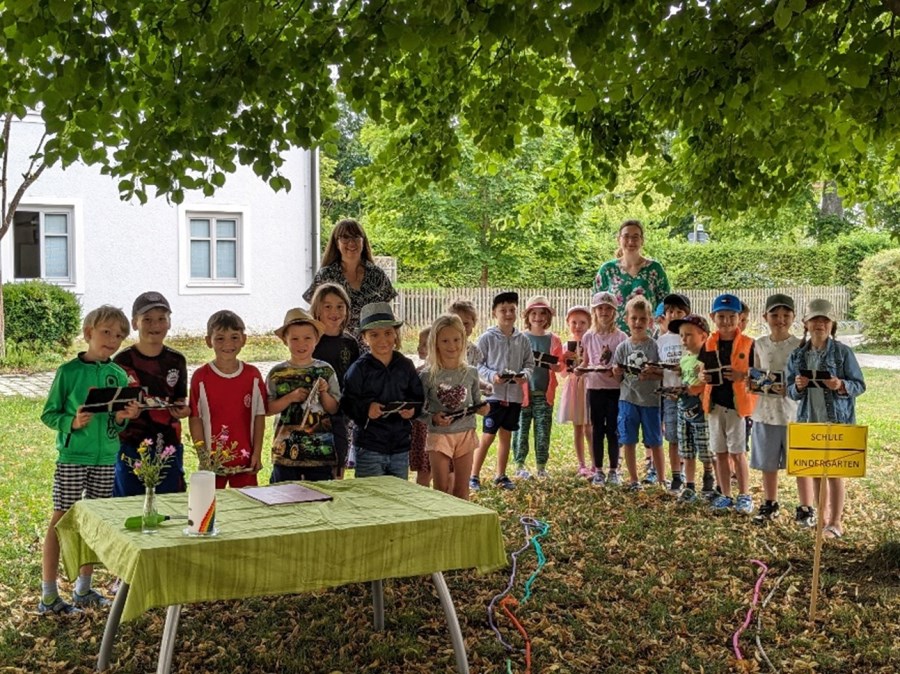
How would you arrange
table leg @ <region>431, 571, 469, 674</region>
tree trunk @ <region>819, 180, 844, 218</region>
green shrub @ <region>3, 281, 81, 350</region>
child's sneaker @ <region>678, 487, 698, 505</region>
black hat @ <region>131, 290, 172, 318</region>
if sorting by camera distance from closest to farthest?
table leg @ <region>431, 571, 469, 674</region>, black hat @ <region>131, 290, 172, 318</region>, child's sneaker @ <region>678, 487, 698, 505</region>, green shrub @ <region>3, 281, 81, 350</region>, tree trunk @ <region>819, 180, 844, 218</region>

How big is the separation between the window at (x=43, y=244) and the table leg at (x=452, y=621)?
1692cm

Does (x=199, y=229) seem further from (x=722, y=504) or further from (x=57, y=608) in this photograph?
(x=57, y=608)

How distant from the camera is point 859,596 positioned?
6.07 metres

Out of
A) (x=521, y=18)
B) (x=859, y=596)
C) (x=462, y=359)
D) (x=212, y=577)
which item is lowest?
(x=859, y=596)

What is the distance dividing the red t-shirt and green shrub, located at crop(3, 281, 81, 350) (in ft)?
38.3

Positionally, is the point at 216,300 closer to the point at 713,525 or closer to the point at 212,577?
the point at 713,525

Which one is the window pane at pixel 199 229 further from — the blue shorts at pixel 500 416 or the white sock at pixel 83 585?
the white sock at pixel 83 585

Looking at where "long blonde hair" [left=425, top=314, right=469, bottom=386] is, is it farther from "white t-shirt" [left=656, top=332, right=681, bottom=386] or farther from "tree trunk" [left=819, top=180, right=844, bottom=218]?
"tree trunk" [left=819, top=180, right=844, bottom=218]

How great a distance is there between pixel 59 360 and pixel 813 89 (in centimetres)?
1429

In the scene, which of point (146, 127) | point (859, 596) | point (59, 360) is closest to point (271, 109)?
point (146, 127)

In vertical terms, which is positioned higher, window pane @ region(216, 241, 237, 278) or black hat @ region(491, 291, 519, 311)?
window pane @ region(216, 241, 237, 278)

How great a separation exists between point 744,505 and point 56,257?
15.7 m

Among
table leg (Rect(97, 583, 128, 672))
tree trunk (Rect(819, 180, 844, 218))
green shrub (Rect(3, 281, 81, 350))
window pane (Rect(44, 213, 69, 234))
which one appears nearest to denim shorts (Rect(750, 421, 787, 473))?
table leg (Rect(97, 583, 128, 672))

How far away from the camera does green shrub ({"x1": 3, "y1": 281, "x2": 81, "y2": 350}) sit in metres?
16.4
